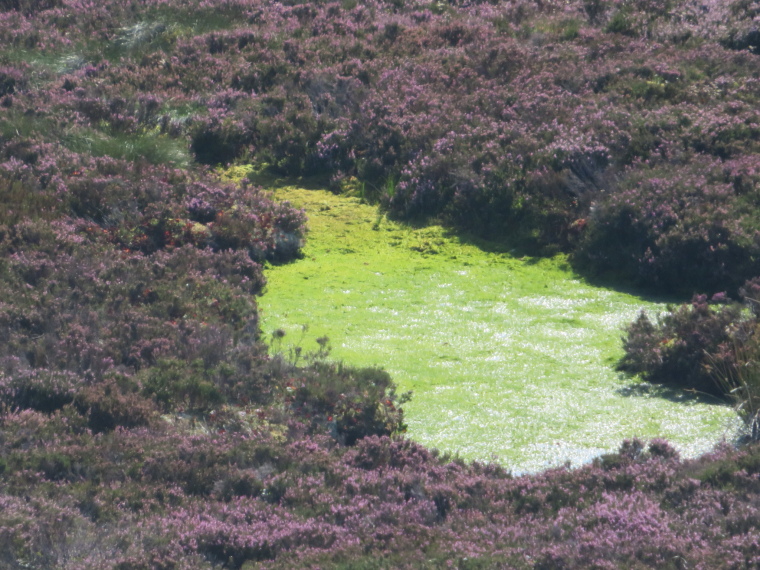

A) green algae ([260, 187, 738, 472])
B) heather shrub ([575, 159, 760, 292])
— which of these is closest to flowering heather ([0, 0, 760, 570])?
heather shrub ([575, 159, 760, 292])

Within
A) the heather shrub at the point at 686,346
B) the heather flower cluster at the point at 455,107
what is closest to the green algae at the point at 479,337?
the heather shrub at the point at 686,346

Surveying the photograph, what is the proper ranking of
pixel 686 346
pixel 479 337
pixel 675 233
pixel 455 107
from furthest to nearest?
pixel 455 107 → pixel 675 233 → pixel 479 337 → pixel 686 346

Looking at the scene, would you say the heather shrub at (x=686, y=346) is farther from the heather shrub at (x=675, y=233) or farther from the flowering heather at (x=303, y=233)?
the heather shrub at (x=675, y=233)

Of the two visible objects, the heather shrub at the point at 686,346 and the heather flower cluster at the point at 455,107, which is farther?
the heather flower cluster at the point at 455,107

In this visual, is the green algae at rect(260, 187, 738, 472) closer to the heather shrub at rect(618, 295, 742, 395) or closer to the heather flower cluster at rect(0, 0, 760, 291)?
the heather shrub at rect(618, 295, 742, 395)

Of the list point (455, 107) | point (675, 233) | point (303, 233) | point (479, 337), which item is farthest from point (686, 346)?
point (455, 107)

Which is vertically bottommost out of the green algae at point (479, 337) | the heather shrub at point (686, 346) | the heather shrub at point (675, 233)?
the green algae at point (479, 337)

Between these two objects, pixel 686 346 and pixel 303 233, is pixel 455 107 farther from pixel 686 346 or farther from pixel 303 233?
pixel 686 346
